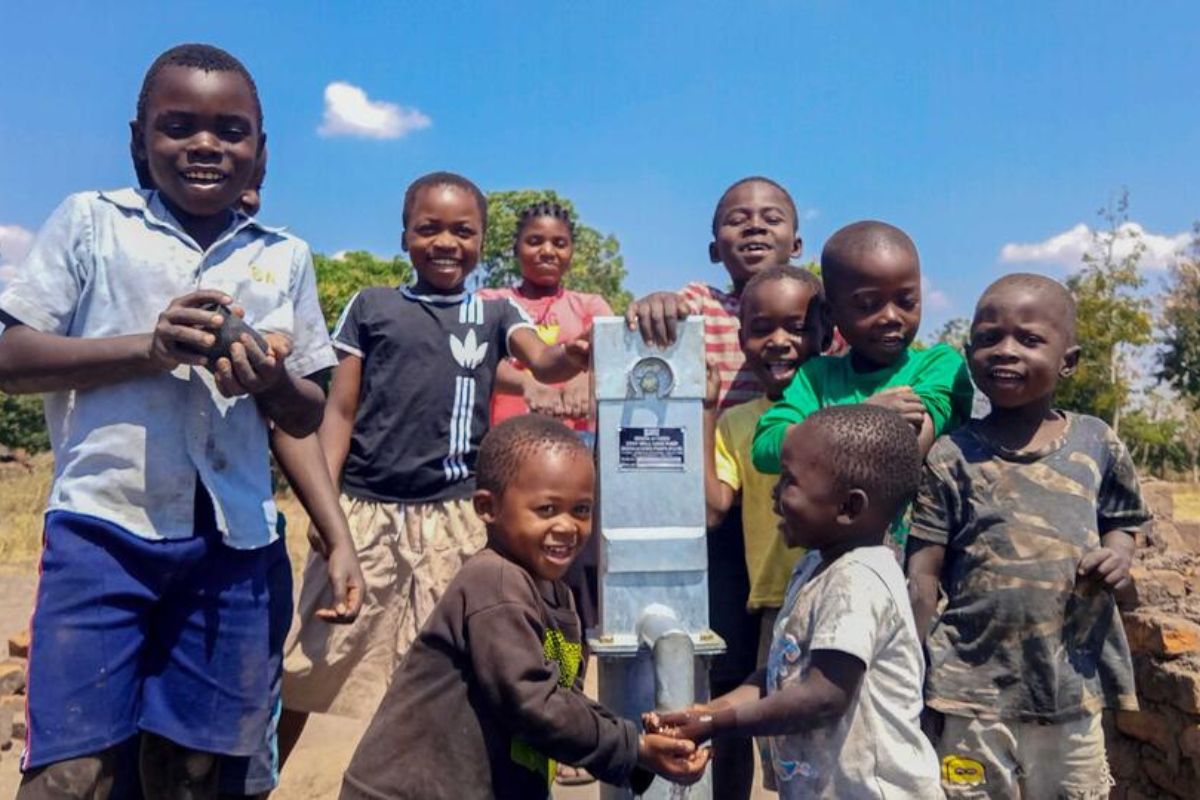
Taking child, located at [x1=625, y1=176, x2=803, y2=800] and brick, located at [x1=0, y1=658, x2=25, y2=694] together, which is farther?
brick, located at [x1=0, y1=658, x2=25, y2=694]

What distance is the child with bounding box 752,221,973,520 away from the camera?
2.42 m

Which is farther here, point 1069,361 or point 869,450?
point 1069,361

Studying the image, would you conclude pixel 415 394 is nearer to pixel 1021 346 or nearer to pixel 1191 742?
pixel 1021 346

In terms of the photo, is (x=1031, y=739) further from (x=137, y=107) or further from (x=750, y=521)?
(x=137, y=107)

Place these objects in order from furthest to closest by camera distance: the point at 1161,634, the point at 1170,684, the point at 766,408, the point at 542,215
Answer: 1. the point at 542,215
2. the point at 1161,634
3. the point at 1170,684
4. the point at 766,408

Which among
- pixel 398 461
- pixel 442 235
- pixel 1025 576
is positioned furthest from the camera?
pixel 442 235

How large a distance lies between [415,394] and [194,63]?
1136 mm

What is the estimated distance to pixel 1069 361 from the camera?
252 cm

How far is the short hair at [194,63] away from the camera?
2045mm

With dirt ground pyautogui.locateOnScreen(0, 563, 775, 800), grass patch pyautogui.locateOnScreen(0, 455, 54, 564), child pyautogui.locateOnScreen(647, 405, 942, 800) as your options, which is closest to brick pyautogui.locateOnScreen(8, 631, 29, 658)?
dirt ground pyautogui.locateOnScreen(0, 563, 775, 800)

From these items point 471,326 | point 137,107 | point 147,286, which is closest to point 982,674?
point 471,326

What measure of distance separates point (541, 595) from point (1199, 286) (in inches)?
1102

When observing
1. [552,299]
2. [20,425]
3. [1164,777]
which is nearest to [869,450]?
→ [552,299]

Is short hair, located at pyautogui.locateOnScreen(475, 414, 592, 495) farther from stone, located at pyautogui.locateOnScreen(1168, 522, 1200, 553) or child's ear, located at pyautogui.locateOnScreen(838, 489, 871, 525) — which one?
stone, located at pyautogui.locateOnScreen(1168, 522, 1200, 553)
